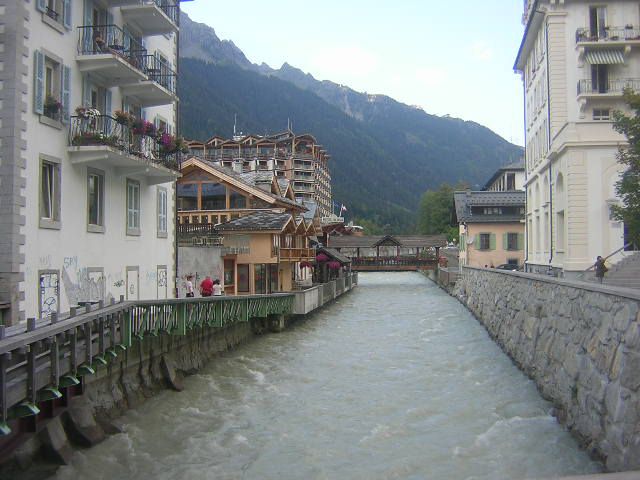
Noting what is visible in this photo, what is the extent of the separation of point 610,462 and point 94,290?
524 inches

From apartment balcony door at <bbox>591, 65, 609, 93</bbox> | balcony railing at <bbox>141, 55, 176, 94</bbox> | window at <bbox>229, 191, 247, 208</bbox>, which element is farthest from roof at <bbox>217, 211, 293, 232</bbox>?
apartment balcony door at <bbox>591, 65, 609, 93</bbox>

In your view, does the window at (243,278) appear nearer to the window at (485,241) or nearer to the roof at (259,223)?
the roof at (259,223)

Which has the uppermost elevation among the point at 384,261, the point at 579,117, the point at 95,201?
the point at 579,117

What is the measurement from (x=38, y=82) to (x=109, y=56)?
256 centimetres

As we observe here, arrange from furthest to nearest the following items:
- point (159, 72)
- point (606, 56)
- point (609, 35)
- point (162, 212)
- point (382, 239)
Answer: point (382, 239) < point (609, 35) < point (606, 56) < point (162, 212) < point (159, 72)

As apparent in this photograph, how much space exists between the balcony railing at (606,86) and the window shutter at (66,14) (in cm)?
2565

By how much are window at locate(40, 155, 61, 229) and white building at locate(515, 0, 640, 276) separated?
23076 mm

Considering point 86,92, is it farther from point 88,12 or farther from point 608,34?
point 608,34

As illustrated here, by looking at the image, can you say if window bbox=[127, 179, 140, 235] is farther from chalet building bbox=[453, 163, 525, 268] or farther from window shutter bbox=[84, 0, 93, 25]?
chalet building bbox=[453, 163, 525, 268]

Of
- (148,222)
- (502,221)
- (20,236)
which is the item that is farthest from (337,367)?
(502,221)

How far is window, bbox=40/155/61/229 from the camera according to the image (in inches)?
613

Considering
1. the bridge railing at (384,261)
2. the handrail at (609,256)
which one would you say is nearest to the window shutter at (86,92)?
the handrail at (609,256)

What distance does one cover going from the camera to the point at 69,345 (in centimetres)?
1114

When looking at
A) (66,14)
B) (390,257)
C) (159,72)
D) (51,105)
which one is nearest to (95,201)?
(51,105)
